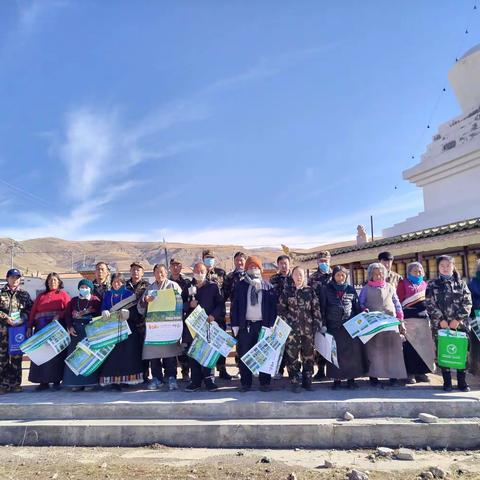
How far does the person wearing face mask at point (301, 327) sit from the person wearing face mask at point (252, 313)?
23 cm

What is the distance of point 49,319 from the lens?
6102 mm

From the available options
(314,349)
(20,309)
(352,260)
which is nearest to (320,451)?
(314,349)

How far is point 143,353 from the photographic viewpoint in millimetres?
5836

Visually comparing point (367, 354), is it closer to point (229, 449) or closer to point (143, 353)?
point (229, 449)

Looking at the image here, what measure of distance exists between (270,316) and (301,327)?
1.41 feet

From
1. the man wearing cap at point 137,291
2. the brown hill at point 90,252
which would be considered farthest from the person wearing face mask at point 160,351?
the brown hill at point 90,252

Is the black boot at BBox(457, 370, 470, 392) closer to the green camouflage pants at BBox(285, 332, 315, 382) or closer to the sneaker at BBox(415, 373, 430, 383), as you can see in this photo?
the sneaker at BBox(415, 373, 430, 383)

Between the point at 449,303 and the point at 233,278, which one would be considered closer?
the point at 449,303

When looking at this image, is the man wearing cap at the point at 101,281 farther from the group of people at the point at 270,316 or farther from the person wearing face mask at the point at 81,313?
the person wearing face mask at the point at 81,313

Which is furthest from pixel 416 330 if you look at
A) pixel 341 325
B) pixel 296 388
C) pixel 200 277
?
pixel 200 277

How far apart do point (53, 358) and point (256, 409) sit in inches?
120

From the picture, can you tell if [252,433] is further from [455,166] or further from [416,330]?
[455,166]

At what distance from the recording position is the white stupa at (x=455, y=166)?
39.4 feet

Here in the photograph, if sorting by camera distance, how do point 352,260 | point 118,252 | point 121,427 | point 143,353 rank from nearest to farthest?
point 121,427 < point 143,353 < point 352,260 < point 118,252
